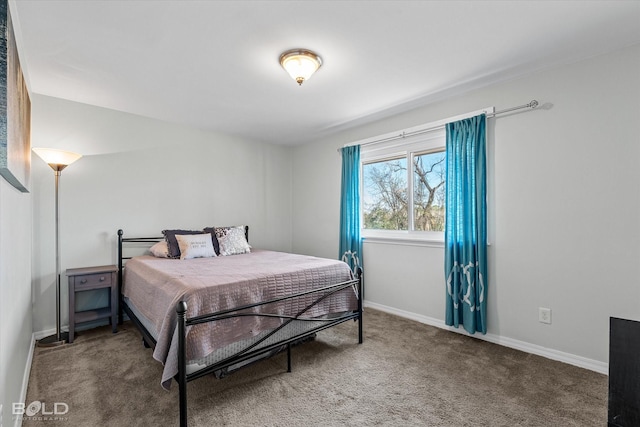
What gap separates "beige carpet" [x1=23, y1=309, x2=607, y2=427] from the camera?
1.76m

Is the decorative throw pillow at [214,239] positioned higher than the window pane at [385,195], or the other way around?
the window pane at [385,195]

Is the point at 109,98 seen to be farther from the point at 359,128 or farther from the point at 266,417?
the point at 266,417

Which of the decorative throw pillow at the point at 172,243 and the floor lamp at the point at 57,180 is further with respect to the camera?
the decorative throw pillow at the point at 172,243

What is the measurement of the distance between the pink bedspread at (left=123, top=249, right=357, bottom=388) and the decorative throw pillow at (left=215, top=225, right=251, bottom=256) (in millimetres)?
558

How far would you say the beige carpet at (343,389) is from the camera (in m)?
1.76

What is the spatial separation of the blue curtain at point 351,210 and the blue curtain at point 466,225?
121 centimetres

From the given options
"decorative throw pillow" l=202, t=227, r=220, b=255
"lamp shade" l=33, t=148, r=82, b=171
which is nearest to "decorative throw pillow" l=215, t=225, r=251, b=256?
"decorative throw pillow" l=202, t=227, r=220, b=255

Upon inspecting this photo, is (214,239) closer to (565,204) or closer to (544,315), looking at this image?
(544,315)

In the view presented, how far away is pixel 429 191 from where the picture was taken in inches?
135

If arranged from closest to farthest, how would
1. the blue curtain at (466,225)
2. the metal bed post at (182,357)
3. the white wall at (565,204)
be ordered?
the metal bed post at (182,357) → the white wall at (565,204) → the blue curtain at (466,225)

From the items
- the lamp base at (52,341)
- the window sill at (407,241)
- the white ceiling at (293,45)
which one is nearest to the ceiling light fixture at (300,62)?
the white ceiling at (293,45)

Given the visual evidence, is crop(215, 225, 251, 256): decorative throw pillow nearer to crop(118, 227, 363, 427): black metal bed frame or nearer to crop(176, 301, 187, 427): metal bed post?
crop(118, 227, 363, 427): black metal bed frame

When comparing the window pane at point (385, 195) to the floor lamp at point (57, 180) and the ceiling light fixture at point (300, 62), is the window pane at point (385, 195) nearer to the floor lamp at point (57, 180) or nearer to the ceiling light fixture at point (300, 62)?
the ceiling light fixture at point (300, 62)

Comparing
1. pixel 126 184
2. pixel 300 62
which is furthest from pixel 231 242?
pixel 300 62
